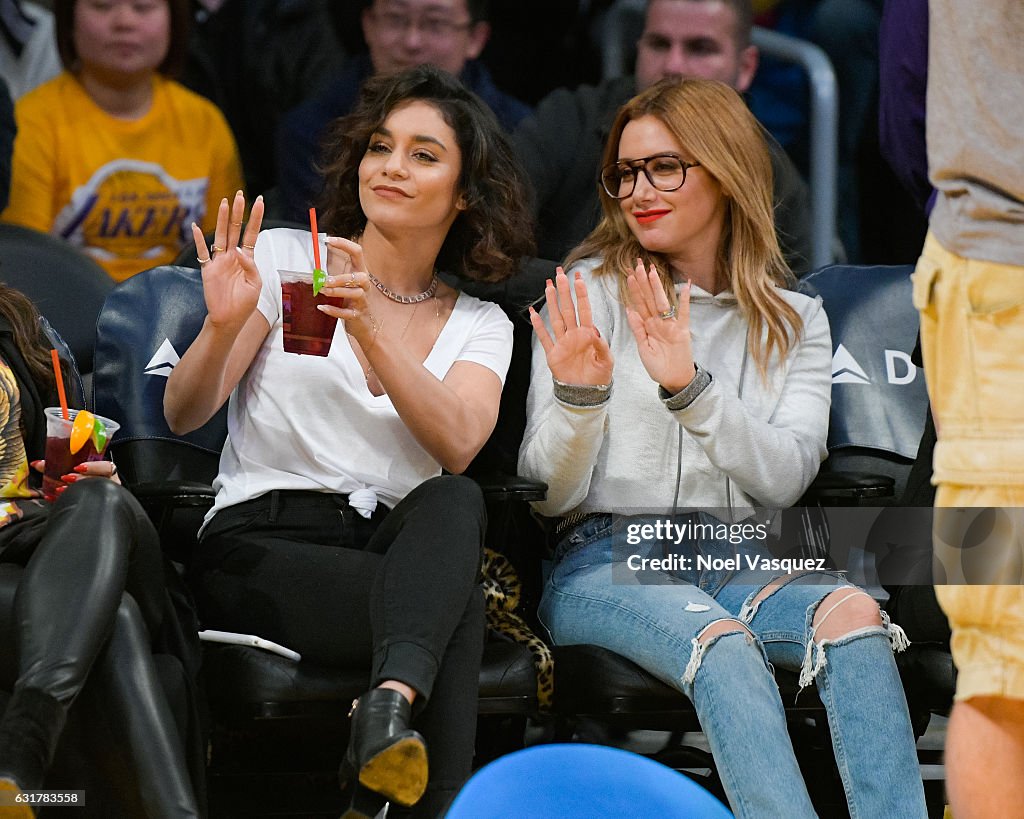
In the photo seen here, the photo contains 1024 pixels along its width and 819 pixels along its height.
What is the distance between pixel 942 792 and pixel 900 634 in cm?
43

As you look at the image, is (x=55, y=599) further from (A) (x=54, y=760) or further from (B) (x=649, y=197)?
(B) (x=649, y=197)

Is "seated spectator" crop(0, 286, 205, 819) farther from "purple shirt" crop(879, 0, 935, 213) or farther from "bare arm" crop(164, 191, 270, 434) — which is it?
"purple shirt" crop(879, 0, 935, 213)

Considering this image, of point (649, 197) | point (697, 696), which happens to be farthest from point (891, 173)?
point (697, 696)

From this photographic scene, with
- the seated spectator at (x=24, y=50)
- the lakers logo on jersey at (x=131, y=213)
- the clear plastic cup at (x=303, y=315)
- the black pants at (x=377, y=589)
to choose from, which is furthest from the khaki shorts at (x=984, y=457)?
the seated spectator at (x=24, y=50)

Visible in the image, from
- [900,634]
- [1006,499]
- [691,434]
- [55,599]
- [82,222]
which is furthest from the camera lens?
[82,222]

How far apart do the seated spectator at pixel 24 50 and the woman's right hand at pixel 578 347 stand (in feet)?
7.60

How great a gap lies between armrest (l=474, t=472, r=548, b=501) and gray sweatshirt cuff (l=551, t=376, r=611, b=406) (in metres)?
0.16

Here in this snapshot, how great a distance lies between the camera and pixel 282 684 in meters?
2.51

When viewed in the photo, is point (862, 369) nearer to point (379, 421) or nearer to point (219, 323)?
point (379, 421)

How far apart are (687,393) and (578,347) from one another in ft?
0.70

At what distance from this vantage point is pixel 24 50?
4.50m

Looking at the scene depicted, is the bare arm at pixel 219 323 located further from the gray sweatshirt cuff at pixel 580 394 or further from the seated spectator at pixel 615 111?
the seated spectator at pixel 615 111

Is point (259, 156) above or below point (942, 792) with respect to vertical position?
above

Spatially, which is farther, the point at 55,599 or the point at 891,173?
the point at 891,173
